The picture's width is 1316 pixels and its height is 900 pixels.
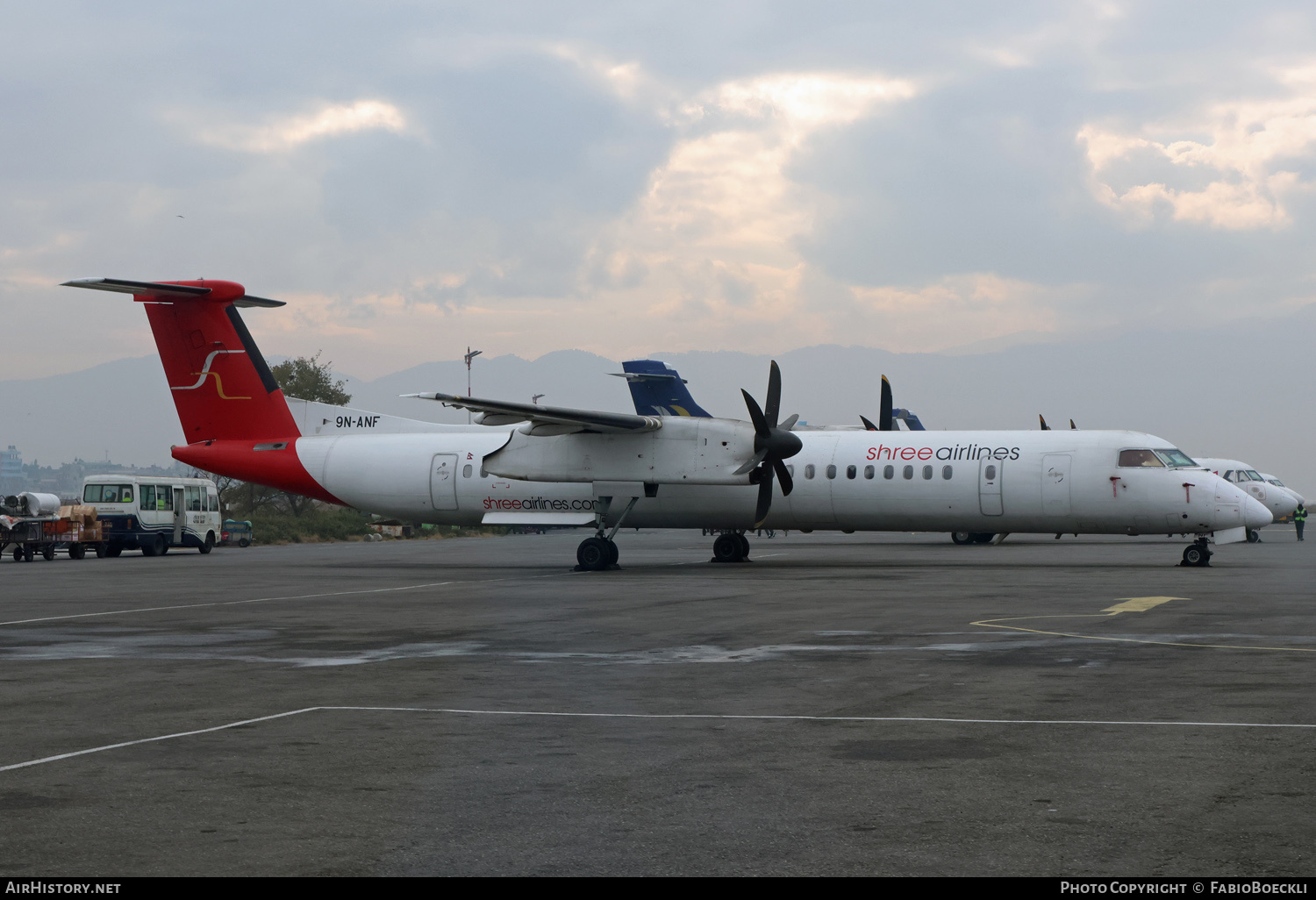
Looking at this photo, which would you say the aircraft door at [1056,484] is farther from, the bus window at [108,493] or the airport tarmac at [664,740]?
the bus window at [108,493]

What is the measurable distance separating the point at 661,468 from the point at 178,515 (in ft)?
81.3

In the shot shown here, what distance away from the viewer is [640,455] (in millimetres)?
29922

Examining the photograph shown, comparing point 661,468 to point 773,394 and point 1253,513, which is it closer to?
point 773,394

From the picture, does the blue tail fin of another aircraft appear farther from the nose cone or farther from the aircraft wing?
the nose cone

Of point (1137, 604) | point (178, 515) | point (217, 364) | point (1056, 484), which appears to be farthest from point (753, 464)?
point (178, 515)

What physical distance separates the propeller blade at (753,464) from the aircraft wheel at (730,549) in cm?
496

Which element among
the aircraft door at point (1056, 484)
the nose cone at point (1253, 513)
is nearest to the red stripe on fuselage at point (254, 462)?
the aircraft door at point (1056, 484)

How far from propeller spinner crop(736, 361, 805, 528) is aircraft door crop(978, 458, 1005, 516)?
443 centimetres

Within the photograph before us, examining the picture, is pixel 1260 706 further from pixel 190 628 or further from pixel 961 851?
pixel 190 628

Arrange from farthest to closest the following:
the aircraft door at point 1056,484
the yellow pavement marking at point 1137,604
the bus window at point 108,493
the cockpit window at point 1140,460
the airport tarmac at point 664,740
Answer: the bus window at point 108,493
the aircraft door at point 1056,484
the cockpit window at point 1140,460
the yellow pavement marking at point 1137,604
the airport tarmac at point 664,740

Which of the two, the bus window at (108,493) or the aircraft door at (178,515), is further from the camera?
the aircraft door at (178,515)

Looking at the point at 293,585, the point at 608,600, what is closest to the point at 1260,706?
the point at 608,600

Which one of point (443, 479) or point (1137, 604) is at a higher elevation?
point (443, 479)

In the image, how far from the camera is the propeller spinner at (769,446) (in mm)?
28734
